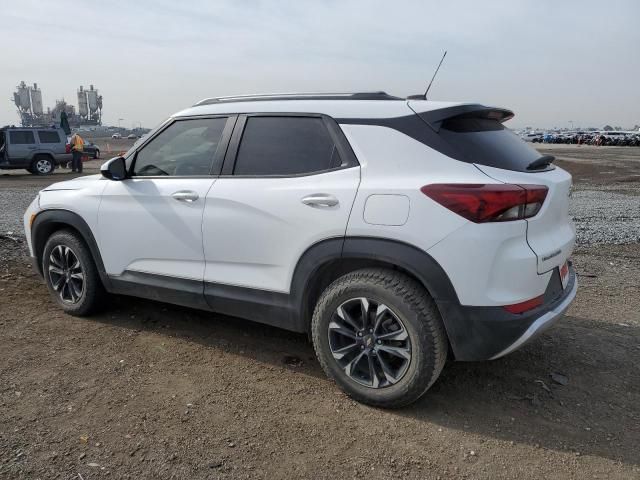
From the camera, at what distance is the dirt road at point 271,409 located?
→ 2.70m

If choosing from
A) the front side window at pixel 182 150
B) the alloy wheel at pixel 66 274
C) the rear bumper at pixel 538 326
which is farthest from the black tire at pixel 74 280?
the rear bumper at pixel 538 326

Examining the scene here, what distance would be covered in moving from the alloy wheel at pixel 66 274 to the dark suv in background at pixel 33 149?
1667 centimetres

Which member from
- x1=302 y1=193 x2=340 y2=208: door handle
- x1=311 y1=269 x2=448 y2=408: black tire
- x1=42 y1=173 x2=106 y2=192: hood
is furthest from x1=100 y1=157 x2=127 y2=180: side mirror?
x1=311 y1=269 x2=448 y2=408: black tire

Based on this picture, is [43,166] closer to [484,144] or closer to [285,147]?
[285,147]

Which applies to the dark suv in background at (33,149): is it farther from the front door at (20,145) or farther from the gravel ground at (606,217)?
the gravel ground at (606,217)

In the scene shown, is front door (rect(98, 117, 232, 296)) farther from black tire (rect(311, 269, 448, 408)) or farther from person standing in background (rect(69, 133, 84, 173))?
person standing in background (rect(69, 133, 84, 173))

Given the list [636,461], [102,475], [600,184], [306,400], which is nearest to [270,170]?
[306,400]

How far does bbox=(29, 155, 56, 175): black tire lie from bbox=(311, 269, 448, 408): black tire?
1933 cm

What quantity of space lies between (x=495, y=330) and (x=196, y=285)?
6.74 ft

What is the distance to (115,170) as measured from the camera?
4.07m

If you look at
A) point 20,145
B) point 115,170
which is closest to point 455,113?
point 115,170

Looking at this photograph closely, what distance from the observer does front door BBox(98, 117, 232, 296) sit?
3758 millimetres

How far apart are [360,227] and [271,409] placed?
121 centimetres

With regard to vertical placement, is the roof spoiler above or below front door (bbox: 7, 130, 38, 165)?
above
